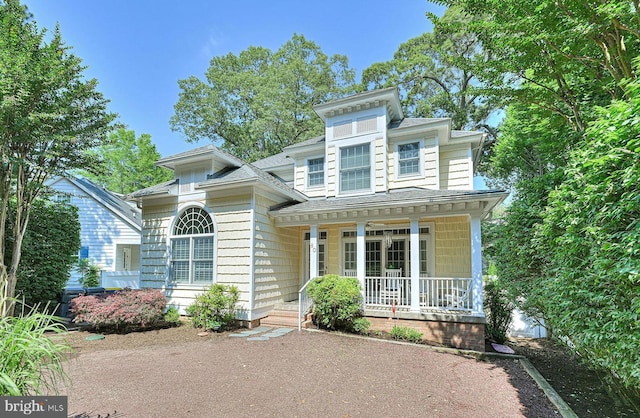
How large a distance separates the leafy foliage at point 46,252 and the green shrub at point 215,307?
476 cm

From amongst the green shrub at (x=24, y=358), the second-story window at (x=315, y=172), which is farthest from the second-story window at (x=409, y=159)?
the green shrub at (x=24, y=358)

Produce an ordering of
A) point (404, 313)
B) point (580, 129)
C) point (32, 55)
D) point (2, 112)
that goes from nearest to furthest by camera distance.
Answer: point (580, 129), point (2, 112), point (32, 55), point (404, 313)

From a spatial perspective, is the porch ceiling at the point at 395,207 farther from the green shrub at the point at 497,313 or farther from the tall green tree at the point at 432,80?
the tall green tree at the point at 432,80

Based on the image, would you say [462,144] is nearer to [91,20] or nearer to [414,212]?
[414,212]

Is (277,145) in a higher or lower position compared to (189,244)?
higher

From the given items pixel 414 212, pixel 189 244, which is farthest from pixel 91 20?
pixel 414 212

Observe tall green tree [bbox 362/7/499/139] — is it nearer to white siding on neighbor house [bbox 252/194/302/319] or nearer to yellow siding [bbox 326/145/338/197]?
yellow siding [bbox 326/145/338/197]

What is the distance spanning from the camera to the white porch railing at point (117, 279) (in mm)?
14938

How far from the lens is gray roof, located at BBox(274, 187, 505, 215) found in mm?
7625

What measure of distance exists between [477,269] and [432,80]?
15.7 meters

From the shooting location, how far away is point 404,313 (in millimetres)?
7996

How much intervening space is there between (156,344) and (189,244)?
3.23 m

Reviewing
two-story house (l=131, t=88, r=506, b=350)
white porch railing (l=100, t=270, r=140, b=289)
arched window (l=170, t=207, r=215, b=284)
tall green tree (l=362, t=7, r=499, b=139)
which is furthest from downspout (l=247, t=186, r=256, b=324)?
tall green tree (l=362, t=7, r=499, b=139)

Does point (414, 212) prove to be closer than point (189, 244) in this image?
Yes
